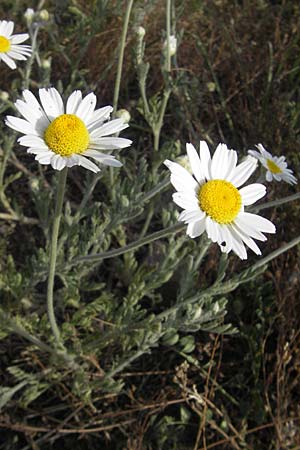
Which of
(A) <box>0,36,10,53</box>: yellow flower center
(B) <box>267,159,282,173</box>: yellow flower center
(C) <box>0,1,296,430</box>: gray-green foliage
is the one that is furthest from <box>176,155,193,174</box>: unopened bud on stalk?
(A) <box>0,36,10,53</box>: yellow flower center

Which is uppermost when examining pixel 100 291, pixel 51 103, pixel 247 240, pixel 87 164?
pixel 51 103

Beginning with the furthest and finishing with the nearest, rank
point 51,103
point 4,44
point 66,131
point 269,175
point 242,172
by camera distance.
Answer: point 4,44 < point 269,175 < point 242,172 < point 51,103 < point 66,131

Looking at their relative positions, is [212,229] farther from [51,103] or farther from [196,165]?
[51,103]

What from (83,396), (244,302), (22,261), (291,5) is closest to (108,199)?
(22,261)

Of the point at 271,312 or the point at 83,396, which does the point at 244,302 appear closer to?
the point at 271,312

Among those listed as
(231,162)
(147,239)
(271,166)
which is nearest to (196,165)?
(231,162)

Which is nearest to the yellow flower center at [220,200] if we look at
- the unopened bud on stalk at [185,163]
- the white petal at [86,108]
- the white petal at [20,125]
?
the unopened bud on stalk at [185,163]

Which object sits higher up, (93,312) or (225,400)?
(93,312)

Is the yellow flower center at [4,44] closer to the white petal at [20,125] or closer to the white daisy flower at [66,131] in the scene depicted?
the white daisy flower at [66,131]
